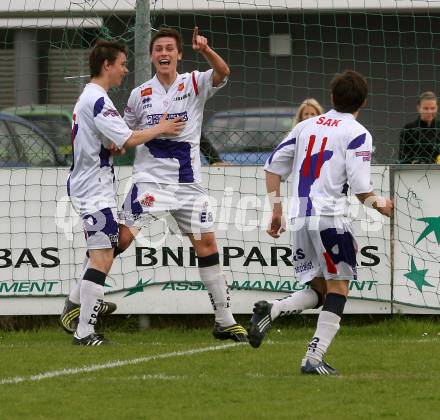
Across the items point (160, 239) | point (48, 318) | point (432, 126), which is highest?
point (432, 126)

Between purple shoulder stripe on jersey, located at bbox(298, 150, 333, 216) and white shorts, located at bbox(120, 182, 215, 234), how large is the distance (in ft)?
6.49

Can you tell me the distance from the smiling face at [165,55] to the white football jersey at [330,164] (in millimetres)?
2114

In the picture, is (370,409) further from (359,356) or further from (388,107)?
(388,107)

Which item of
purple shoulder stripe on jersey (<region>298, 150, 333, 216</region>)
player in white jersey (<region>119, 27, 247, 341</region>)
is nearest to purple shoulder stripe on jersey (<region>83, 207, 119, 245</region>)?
player in white jersey (<region>119, 27, 247, 341</region>)

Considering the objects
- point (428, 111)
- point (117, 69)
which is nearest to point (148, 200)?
point (117, 69)

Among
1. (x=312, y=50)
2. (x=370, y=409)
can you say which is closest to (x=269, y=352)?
(x=370, y=409)

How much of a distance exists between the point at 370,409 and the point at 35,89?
953 centimetres

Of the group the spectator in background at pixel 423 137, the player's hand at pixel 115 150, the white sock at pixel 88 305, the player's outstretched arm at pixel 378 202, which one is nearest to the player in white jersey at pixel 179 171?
the player's hand at pixel 115 150

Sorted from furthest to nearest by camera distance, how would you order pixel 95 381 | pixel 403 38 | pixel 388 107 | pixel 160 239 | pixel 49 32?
pixel 388 107 → pixel 403 38 → pixel 49 32 → pixel 160 239 → pixel 95 381

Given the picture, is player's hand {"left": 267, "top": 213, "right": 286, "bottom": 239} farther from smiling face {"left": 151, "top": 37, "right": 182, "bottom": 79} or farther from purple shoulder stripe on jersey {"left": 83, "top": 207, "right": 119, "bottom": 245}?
smiling face {"left": 151, "top": 37, "right": 182, "bottom": 79}

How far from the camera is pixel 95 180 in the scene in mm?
9133

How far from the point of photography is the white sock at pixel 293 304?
299 inches

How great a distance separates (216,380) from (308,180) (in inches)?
49.4

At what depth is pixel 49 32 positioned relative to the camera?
1185cm
